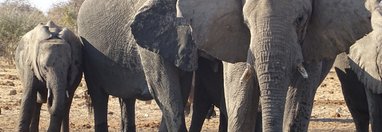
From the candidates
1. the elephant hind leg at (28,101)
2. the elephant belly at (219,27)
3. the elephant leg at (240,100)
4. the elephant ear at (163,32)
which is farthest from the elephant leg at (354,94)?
the elephant belly at (219,27)

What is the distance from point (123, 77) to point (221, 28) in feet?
9.76

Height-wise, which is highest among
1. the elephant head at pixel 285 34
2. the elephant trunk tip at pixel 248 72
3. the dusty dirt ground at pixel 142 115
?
the elephant head at pixel 285 34

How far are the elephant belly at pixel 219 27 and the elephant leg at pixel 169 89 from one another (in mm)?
1551

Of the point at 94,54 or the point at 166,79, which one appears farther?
the point at 94,54

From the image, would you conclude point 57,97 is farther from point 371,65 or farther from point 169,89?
point 371,65

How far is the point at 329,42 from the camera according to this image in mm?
5352

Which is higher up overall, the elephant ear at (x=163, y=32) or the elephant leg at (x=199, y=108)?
the elephant ear at (x=163, y=32)

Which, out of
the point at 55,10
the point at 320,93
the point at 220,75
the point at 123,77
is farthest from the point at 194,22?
the point at 55,10

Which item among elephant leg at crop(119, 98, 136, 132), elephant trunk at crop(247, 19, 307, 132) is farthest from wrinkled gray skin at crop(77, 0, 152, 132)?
elephant trunk at crop(247, 19, 307, 132)

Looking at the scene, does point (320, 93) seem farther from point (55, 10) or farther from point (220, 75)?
point (55, 10)

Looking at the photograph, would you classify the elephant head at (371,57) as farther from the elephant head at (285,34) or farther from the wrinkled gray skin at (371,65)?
the elephant head at (285,34)

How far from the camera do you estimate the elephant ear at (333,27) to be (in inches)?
208

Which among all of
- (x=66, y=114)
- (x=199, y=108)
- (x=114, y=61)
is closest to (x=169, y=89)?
(x=199, y=108)

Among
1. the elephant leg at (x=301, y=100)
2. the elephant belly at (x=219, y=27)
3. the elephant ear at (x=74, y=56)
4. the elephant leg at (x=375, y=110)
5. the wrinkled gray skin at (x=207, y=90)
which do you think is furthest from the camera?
the elephant ear at (x=74, y=56)
